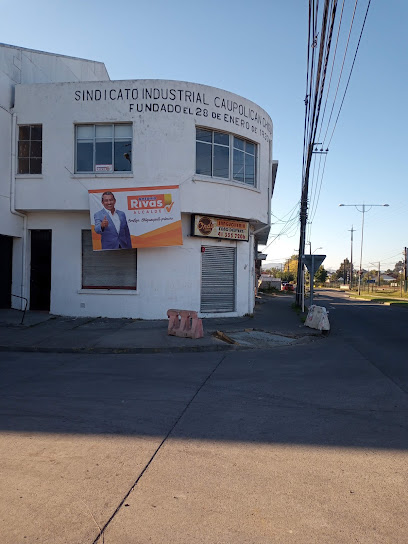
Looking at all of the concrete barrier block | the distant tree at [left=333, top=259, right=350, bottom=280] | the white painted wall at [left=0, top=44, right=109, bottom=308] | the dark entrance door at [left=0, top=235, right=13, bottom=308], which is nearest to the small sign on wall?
the white painted wall at [left=0, top=44, right=109, bottom=308]

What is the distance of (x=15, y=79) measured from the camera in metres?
16.9

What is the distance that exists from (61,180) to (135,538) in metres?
14.7

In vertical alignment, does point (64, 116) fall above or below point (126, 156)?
above

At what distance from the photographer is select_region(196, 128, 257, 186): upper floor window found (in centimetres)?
1695

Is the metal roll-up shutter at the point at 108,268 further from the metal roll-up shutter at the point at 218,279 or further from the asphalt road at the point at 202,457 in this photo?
the asphalt road at the point at 202,457

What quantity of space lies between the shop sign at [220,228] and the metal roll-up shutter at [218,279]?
551 mm

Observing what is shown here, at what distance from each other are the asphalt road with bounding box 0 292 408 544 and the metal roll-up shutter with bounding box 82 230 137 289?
7919mm

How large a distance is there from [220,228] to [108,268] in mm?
4239

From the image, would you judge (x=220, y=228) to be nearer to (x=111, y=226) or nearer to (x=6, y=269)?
(x=111, y=226)

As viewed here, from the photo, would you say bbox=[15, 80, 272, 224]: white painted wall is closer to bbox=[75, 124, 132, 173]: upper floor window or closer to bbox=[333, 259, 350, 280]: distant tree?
bbox=[75, 124, 132, 173]: upper floor window

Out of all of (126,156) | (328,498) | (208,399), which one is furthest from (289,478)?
(126,156)

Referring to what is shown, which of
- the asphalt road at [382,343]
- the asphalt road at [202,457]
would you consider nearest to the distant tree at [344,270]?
the asphalt road at [382,343]

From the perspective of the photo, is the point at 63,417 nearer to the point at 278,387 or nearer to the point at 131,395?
the point at 131,395

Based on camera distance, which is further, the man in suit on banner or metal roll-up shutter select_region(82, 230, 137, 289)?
metal roll-up shutter select_region(82, 230, 137, 289)
